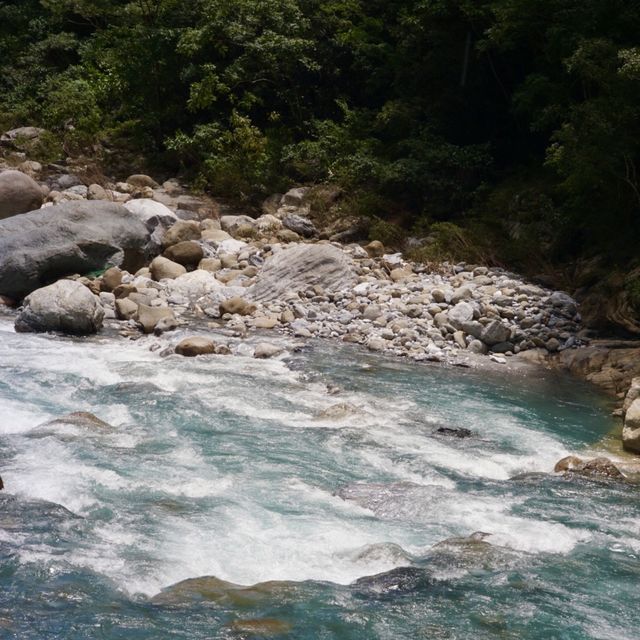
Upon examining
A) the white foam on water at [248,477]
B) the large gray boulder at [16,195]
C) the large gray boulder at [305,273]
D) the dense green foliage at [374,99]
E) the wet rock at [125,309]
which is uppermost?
the dense green foliage at [374,99]

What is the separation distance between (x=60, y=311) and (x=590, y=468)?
23.1 feet

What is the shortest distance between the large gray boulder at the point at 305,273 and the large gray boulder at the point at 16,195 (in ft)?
14.8

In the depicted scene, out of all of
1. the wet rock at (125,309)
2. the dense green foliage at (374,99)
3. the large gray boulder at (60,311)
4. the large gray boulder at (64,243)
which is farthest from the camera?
the dense green foliage at (374,99)

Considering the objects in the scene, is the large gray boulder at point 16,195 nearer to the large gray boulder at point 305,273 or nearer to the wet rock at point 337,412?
the large gray boulder at point 305,273

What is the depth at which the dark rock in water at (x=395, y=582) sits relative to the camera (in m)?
5.49

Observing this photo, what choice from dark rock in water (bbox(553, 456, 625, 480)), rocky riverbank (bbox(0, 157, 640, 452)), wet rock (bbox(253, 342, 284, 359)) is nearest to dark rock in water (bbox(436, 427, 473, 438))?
dark rock in water (bbox(553, 456, 625, 480))

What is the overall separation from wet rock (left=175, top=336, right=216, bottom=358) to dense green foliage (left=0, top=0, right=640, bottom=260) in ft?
19.3

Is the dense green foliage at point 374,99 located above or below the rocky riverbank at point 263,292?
above

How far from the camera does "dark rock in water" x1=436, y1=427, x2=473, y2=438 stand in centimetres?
896

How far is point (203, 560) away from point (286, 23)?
1724 centimetres

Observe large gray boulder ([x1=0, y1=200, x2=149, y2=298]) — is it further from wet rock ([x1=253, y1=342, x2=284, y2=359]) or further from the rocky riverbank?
wet rock ([x1=253, y1=342, x2=284, y2=359])

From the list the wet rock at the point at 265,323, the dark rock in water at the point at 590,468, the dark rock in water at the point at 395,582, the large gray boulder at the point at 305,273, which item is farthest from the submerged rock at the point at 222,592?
the large gray boulder at the point at 305,273

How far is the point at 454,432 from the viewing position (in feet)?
29.7

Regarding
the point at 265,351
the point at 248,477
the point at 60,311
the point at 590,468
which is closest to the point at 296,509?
the point at 248,477
